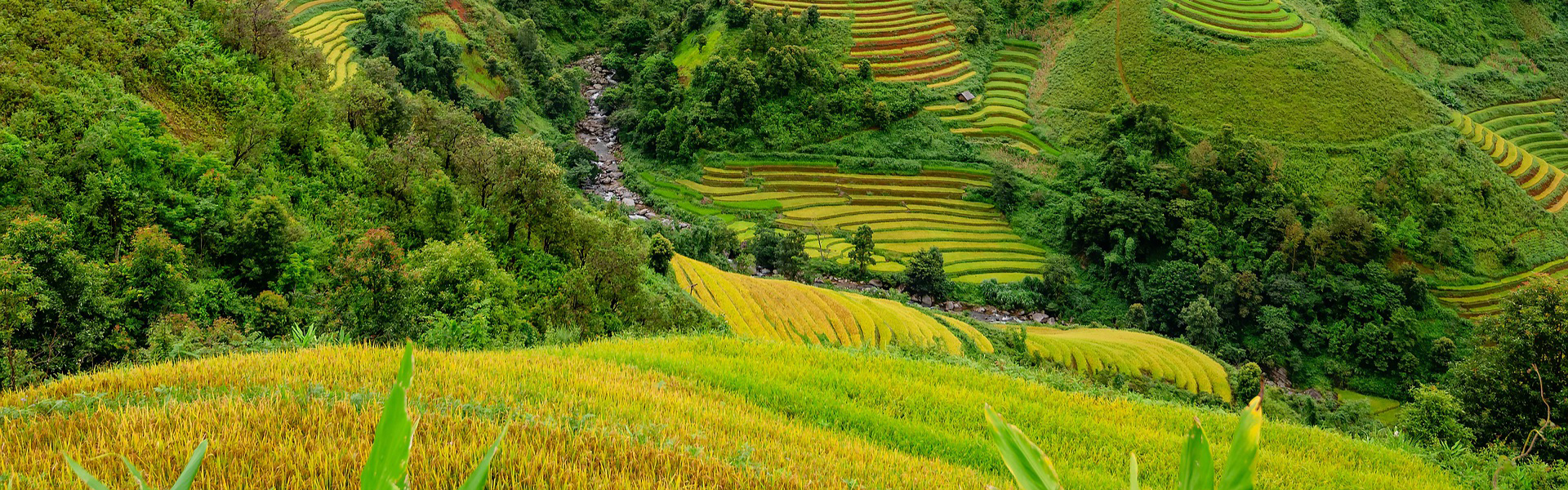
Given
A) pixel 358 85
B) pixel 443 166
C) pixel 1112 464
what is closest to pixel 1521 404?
pixel 1112 464

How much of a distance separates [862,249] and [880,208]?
8072 millimetres

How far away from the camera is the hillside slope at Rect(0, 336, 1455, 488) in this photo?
350cm

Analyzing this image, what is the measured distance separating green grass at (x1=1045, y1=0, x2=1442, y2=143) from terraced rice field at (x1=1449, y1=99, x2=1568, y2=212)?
15.5ft

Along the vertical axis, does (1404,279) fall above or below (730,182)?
below

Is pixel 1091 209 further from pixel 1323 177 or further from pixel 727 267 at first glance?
pixel 727 267

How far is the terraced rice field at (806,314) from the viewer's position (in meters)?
27.6

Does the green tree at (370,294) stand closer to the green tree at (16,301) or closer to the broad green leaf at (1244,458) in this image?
the green tree at (16,301)

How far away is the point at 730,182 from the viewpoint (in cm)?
5009

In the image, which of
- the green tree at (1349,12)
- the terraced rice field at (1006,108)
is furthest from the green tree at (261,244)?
the green tree at (1349,12)

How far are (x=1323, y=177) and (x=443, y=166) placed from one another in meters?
50.6

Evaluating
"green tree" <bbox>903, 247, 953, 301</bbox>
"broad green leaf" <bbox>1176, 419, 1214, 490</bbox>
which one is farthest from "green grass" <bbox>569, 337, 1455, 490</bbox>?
"green tree" <bbox>903, 247, 953, 301</bbox>

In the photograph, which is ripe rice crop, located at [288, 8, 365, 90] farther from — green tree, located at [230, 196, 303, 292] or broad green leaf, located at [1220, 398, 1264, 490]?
broad green leaf, located at [1220, 398, 1264, 490]

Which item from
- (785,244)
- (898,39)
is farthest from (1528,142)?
(785,244)

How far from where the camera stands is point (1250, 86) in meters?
49.9
